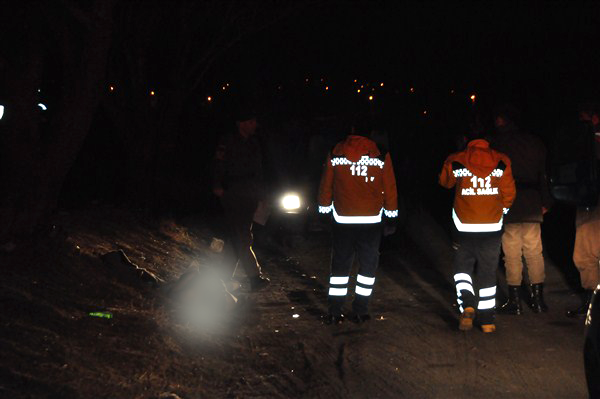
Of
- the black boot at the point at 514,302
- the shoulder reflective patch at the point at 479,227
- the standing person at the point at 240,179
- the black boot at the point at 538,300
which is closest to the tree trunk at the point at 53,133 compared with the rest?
the standing person at the point at 240,179

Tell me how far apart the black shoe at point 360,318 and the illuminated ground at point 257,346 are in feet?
0.53

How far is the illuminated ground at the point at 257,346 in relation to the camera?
5.97 m

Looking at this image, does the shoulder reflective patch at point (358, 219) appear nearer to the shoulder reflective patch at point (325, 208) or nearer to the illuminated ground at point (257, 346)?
the shoulder reflective patch at point (325, 208)

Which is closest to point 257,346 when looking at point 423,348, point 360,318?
point 360,318

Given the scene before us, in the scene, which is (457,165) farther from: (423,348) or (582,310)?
(582,310)

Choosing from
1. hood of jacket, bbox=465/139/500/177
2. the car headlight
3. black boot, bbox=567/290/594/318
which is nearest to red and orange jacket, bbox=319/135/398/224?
hood of jacket, bbox=465/139/500/177

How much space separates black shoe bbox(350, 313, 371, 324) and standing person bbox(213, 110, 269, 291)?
188 cm

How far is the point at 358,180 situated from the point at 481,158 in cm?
115

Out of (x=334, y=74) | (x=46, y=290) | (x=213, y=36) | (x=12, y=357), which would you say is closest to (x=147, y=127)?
(x=213, y=36)

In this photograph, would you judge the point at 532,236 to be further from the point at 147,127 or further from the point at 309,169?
the point at 147,127

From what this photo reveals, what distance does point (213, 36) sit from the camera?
15430 mm

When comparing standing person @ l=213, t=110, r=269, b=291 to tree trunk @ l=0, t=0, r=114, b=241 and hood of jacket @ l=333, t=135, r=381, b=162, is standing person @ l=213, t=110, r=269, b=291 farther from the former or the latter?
hood of jacket @ l=333, t=135, r=381, b=162

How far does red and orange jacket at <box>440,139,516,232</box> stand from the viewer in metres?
7.68

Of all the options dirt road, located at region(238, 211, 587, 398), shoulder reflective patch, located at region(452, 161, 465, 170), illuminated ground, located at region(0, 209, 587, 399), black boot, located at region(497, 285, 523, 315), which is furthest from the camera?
black boot, located at region(497, 285, 523, 315)
